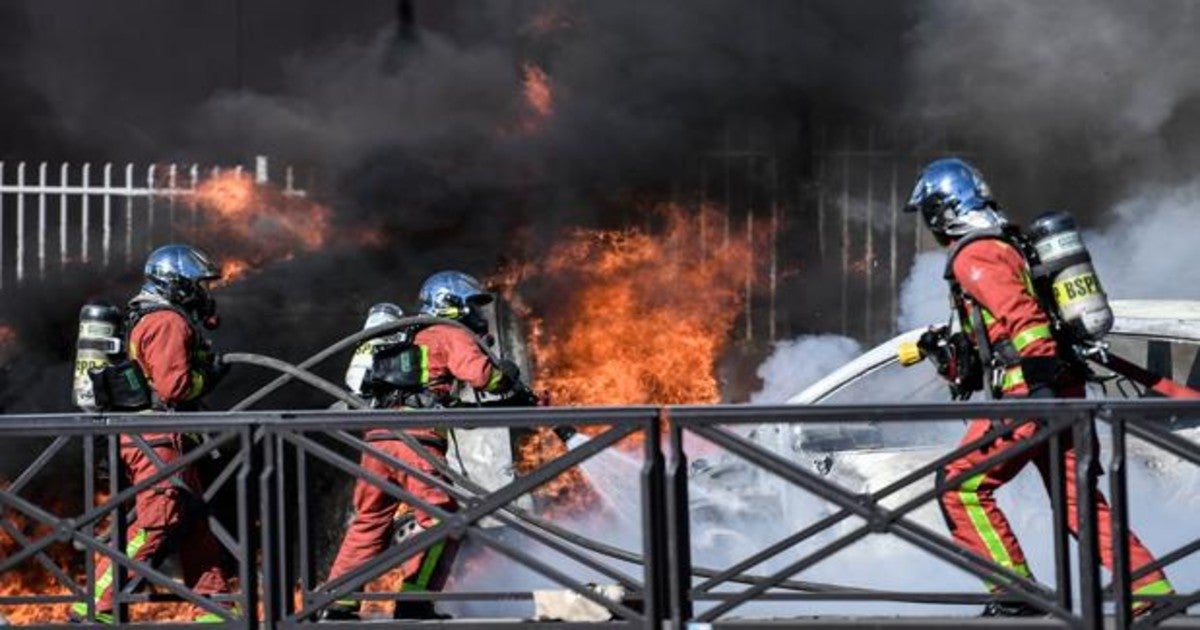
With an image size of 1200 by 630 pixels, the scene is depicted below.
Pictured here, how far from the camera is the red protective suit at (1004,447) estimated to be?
248 inches

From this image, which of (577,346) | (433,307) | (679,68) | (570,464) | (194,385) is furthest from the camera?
(679,68)

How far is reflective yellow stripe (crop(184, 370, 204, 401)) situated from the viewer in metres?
7.88

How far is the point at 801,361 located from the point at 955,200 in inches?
251

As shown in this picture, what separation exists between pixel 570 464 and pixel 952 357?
155 centimetres

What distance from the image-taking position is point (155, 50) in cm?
1449

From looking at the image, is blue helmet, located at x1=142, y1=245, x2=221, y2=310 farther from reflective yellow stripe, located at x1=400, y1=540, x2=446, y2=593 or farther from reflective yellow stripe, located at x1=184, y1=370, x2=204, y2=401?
reflective yellow stripe, located at x1=400, y1=540, x2=446, y2=593

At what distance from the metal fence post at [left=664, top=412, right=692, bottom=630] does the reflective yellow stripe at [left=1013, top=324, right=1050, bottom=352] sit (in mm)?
1191

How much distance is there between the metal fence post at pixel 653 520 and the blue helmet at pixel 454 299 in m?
2.53

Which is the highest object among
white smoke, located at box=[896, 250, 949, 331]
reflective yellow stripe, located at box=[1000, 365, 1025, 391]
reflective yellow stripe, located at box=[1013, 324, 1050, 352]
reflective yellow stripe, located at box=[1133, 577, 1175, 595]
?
white smoke, located at box=[896, 250, 949, 331]

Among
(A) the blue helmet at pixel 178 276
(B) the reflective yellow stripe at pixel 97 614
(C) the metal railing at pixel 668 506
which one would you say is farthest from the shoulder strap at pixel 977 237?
(B) the reflective yellow stripe at pixel 97 614

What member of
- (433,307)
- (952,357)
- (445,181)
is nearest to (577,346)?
(445,181)

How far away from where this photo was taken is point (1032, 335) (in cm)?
657

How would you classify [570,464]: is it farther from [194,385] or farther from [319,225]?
[319,225]

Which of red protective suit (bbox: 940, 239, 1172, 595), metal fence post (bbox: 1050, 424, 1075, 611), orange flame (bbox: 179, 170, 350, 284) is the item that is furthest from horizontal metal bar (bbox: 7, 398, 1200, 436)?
orange flame (bbox: 179, 170, 350, 284)
